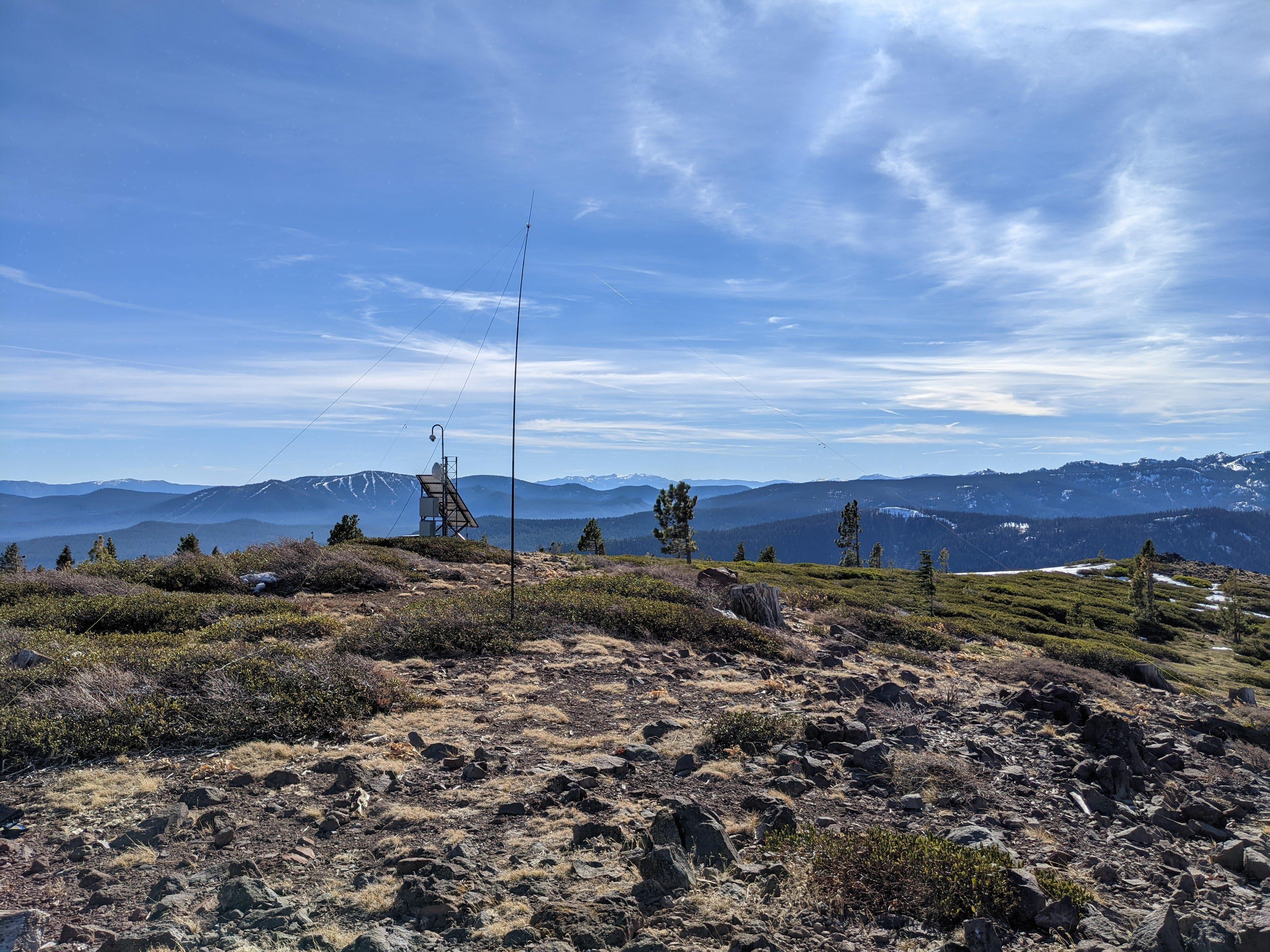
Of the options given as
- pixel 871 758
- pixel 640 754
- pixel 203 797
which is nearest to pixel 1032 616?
pixel 871 758

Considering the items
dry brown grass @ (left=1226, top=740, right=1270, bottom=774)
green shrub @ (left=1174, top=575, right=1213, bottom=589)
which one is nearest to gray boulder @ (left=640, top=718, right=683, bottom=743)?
dry brown grass @ (left=1226, top=740, right=1270, bottom=774)

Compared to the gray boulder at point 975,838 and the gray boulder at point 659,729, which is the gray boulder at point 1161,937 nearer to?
the gray boulder at point 975,838

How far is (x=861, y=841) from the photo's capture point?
7.19 meters

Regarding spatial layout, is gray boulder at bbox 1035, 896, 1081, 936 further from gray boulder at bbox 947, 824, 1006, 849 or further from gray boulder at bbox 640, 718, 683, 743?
gray boulder at bbox 640, 718, 683, 743

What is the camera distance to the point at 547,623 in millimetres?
17844

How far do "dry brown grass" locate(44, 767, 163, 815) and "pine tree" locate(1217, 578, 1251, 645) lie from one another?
253ft

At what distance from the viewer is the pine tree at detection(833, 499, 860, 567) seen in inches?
3487

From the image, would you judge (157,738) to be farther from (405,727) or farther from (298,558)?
(298,558)

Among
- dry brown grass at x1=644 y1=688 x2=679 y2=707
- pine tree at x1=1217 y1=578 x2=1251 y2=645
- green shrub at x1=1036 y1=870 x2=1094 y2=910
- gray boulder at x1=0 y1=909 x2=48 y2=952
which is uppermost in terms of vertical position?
gray boulder at x1=0 y1=909 x2=48 y2=952

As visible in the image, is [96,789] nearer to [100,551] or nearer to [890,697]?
[890,697]

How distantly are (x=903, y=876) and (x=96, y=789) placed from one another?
9369mm

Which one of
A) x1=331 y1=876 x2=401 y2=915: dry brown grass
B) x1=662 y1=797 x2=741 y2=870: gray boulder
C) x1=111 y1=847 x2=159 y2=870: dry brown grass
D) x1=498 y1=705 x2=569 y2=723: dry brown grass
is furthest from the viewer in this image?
x1=498 y1=705 x2=569 y2=723: dry brown grass

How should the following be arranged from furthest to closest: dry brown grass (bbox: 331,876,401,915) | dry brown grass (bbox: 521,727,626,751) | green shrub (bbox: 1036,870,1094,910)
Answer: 1. dry brown grass (bbox: 521,727,626,751)
2. green shrub (bbox: 1036,870,1094,910)
3. dry brown grass (bbox: 331,876,401,915)

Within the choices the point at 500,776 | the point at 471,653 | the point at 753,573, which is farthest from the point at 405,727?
the point at 753,573
